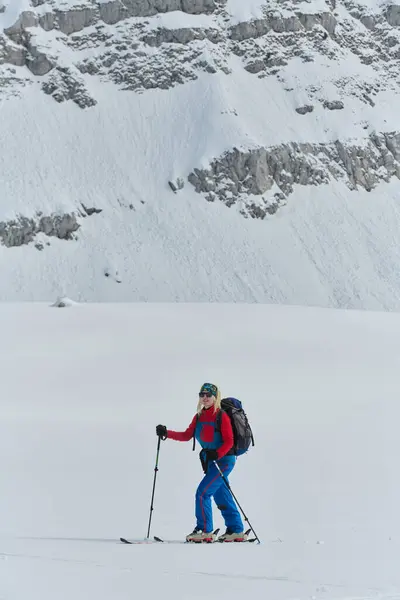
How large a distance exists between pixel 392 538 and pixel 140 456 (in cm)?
498

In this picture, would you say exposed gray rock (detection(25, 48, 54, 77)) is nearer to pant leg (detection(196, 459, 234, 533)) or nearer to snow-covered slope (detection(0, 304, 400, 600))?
snow-covered slope (detection(0, 304, 400, 600))

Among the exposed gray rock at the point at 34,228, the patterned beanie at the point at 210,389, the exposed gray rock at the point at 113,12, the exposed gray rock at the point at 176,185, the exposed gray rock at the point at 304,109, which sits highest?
the patterned beanie at the point at 210,389

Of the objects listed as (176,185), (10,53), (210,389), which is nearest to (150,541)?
(210,389)

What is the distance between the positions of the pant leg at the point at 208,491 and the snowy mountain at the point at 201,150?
70.3 m

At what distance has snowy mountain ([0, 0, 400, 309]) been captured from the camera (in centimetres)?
8169

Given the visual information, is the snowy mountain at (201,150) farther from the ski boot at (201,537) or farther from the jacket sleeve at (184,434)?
the ski boot at (201,537)

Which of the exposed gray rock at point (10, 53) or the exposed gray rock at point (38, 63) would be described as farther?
the exposed gray rock at point (38, 63)

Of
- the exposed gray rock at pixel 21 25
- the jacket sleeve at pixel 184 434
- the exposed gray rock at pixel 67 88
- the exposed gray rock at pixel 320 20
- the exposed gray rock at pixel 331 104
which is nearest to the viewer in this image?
the jacket sleeve at pixel 184 434

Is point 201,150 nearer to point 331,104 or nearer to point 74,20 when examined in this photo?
point 331,104

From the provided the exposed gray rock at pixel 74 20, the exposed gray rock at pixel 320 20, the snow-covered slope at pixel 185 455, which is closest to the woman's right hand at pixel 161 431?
the snow-covered slope at pixel 185 455

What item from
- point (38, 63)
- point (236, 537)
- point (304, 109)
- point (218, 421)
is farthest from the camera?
point (38, 63)

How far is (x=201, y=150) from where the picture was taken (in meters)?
93.4

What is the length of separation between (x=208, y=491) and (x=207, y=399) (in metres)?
0.85

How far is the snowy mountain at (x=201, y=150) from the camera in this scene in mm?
81688
